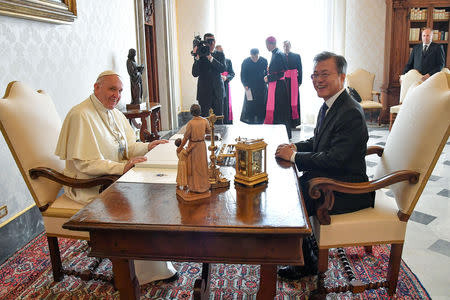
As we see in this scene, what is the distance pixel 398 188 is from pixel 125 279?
1545 millimetres

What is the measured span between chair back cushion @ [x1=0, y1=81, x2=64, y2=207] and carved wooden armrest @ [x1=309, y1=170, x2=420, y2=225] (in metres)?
1.58

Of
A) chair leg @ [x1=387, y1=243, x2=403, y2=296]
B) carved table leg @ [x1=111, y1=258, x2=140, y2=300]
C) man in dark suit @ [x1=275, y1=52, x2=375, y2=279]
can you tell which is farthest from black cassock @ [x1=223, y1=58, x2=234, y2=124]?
carved table leg @ [x1=111, y1=258, x2=140, y2=300]

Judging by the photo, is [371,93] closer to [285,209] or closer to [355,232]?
[355,232]

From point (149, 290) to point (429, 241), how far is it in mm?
2126

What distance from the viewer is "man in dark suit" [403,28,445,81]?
23.1 feet

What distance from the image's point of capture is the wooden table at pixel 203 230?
1.42 m

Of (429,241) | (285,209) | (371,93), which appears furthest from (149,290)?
(371,93)

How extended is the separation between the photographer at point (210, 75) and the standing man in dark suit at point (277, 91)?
737 millimetres

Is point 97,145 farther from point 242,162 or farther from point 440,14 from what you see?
point 440,14

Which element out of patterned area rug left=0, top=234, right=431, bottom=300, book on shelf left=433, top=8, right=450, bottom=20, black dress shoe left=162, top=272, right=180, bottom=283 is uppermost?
book on shelf left=433, top=8, right=450, bottom=20

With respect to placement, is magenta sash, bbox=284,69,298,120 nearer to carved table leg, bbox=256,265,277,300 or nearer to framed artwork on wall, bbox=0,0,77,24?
framed artwork on wall, bbox=0,0,77,24

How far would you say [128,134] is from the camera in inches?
116

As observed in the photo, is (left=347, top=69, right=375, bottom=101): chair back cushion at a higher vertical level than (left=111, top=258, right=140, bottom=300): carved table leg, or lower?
higher

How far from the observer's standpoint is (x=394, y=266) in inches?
85.8
